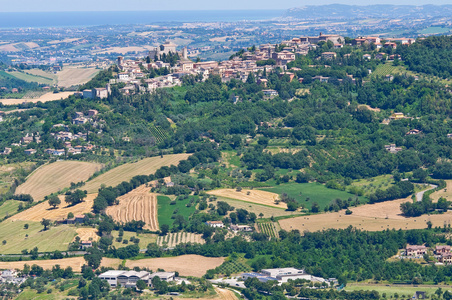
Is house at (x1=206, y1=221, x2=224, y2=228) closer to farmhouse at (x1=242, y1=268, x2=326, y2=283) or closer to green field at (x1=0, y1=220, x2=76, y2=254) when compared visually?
green field at (x1=0, y1=220, x2=76, y2=254)

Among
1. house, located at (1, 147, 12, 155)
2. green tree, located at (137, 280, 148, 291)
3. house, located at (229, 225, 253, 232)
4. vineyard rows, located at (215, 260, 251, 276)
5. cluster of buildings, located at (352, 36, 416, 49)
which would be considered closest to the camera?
green tree, located at (137, 280, 148, 291)

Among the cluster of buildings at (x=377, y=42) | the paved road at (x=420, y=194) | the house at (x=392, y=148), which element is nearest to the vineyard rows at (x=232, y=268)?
the paved road at (x=420, y=194)

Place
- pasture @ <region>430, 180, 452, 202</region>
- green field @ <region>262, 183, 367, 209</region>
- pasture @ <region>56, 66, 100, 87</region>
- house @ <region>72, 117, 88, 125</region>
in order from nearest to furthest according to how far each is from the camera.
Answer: pasture @ <region>430, 180, 452, 202</region>, green field @ <region>262, 183, 367, 209</region>, house @ <region>72, 117, 88, 125</region>, pasture @ <region>56, 66, 100, 87</region>

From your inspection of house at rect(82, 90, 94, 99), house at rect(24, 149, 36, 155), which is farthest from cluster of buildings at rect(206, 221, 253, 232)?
house at rect(82, 90, 94, 99)

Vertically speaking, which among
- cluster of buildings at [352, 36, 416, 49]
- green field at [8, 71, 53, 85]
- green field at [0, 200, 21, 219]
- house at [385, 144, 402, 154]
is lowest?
green field at [8, 71, 53, 85]

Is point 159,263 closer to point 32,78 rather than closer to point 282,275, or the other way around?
point 282,275

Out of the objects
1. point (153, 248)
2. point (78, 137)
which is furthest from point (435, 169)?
point (78, 137)
